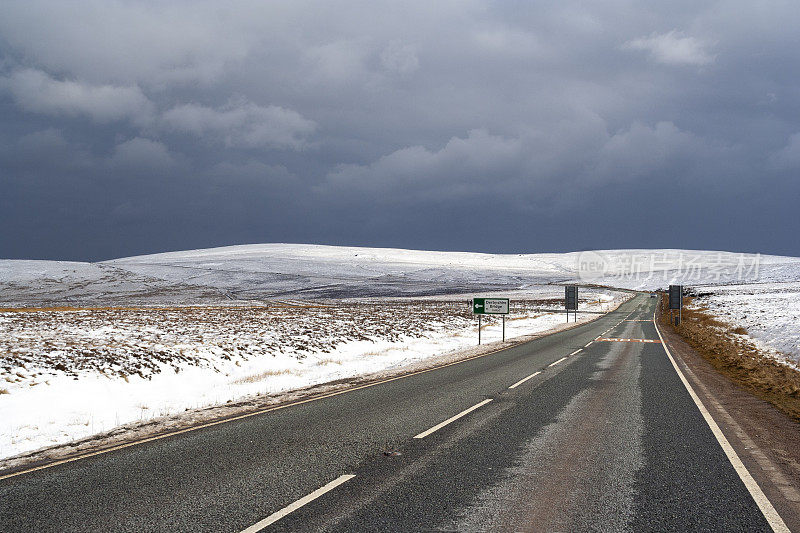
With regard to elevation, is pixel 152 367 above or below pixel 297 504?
below

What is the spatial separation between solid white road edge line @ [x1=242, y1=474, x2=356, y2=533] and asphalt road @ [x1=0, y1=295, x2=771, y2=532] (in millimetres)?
32

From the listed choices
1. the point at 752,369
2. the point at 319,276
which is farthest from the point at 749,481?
the point at 319,276

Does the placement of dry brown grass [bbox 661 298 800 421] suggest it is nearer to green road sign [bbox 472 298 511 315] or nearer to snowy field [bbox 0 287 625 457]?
green road sign [bbox 472 298 511 315]

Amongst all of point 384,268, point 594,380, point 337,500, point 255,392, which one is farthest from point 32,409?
point 384,268

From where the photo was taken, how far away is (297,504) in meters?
6.23

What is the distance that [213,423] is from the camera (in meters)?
10.7

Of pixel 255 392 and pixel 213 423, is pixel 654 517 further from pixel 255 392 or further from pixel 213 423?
pixel 255 392

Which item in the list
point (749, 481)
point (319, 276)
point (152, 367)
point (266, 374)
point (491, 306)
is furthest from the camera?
point (319, 276)

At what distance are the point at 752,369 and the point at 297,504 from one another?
18.0 meters

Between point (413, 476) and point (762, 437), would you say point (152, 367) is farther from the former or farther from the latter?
point (762, 437)

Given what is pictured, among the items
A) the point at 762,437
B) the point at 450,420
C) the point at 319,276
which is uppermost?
the point at 762,437

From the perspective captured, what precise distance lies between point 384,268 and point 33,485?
527 ft

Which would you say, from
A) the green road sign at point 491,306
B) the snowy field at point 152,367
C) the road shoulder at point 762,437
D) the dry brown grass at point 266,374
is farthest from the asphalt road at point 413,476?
the green road sign at point 491,306

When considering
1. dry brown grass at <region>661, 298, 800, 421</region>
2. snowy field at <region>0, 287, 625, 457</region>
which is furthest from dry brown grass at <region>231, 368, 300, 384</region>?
dry brown grass at <region>661, 298, 800, 421</region>
